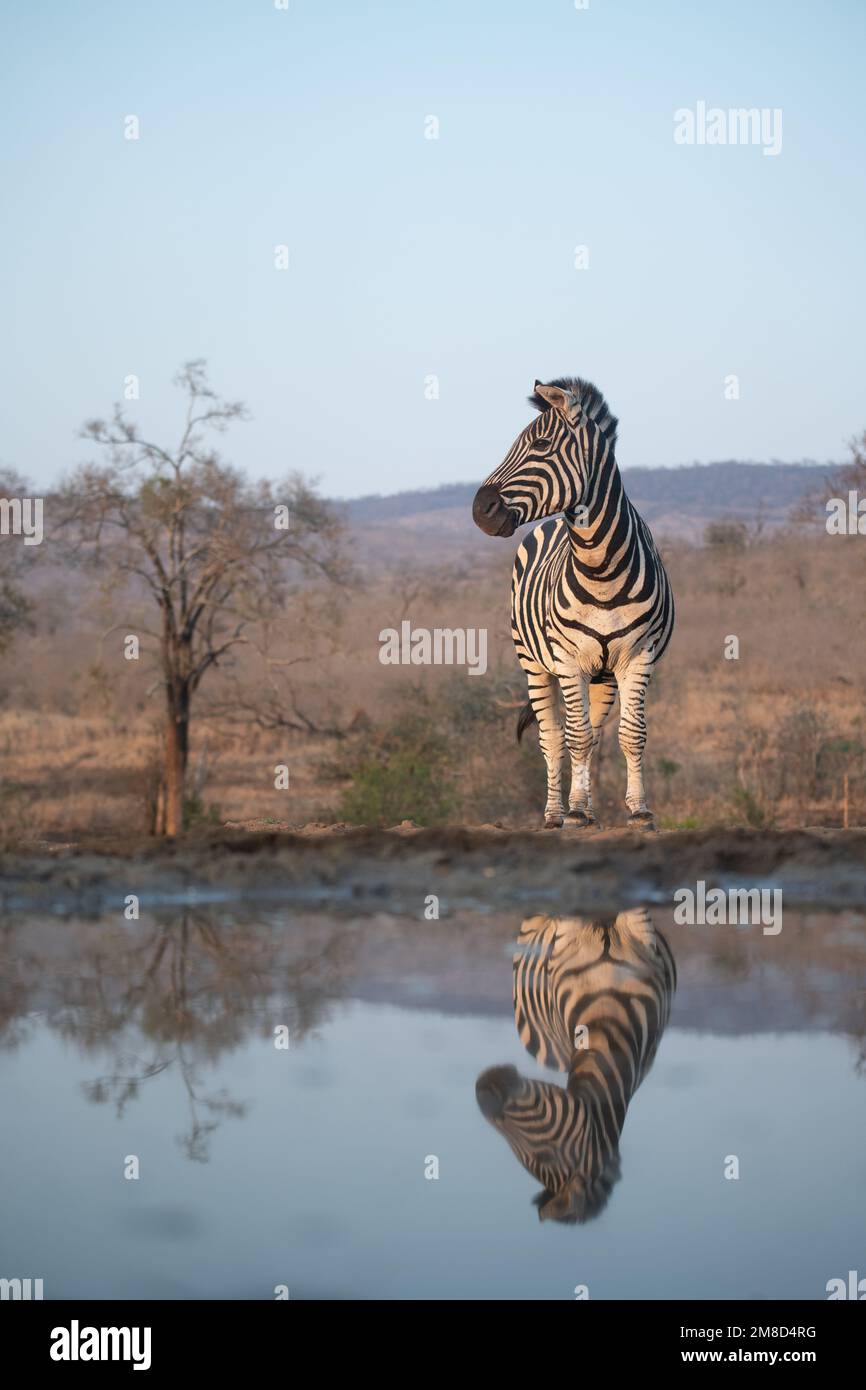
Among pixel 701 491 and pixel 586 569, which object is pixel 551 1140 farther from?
pixel 701 491

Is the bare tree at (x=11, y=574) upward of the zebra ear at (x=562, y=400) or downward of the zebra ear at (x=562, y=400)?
upward

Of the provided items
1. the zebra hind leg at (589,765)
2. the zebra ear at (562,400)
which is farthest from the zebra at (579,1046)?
the zebra ear at (562,400)

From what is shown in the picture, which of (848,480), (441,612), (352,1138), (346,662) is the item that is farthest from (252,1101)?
(441,612)

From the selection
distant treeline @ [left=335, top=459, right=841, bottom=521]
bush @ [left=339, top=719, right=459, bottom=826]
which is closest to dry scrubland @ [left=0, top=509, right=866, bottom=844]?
bush @ [left=339, top=719, right=459, bottom=826]

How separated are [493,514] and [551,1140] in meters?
6.10

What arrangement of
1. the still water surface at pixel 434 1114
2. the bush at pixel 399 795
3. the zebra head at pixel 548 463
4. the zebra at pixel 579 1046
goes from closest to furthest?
the still water surface at pixel 434 1114
the zebra at pixel 579 1046
the zebra head at pixel 548 463
the bush at pixel 399 795

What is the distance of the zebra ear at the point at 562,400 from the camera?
10766mm

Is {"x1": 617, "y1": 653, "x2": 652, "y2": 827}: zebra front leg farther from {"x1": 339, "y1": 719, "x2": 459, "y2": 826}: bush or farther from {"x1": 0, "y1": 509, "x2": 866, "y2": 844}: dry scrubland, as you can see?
{"x1": 339, "y1": 719, "x2": 459, "y2": 826}: bush

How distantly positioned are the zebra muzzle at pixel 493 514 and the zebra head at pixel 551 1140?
5.40 meters

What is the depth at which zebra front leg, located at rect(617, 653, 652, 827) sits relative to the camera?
36.5 ft

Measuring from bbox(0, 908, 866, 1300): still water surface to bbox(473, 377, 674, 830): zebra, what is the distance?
12.5ft

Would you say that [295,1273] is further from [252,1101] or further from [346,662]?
[346,662]

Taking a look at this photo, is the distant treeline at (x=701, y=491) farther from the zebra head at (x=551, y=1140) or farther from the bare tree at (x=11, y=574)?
the zebra head at (x=551, y=1140)

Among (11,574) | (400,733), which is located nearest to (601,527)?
(400,733)
